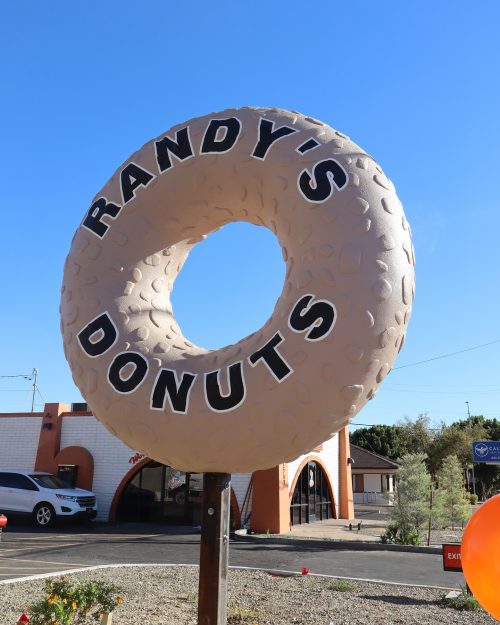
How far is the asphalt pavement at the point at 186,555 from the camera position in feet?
29.7

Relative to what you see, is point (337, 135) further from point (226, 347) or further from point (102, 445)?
point (102, 445)

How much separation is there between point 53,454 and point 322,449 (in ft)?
27.0

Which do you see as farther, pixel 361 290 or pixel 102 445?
pixel 102 445

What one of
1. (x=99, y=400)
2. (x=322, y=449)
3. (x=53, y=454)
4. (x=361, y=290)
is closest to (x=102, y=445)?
(x=53, y=454)

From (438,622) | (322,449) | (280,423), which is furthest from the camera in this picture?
(322,449)

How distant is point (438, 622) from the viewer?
5980mm

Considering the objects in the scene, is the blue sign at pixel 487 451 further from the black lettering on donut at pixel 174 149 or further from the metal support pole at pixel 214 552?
the black lettering on donut at pixel 174 149

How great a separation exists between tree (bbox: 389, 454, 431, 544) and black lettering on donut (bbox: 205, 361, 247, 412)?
10.7m

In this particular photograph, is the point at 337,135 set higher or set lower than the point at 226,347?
higher

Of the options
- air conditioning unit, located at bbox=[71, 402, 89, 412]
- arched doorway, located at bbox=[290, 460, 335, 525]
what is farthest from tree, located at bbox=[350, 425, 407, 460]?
air conditioning unit, located at bbox=[71, 402, 89, 412]

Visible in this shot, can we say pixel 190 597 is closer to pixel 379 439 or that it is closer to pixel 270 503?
pixel 270 503

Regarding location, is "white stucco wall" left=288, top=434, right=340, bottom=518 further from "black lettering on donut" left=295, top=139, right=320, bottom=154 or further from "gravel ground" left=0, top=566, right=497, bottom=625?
"black lettering on donut" left=295, top=139, right=320, bottom=154

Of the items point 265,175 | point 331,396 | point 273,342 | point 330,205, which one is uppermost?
point 265,175

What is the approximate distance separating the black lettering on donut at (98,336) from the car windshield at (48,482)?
12.2m
